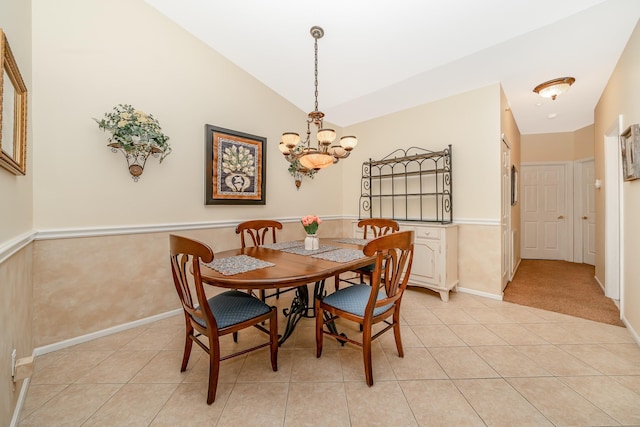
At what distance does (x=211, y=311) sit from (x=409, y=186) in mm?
3041

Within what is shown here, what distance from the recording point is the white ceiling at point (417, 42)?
6.56 feet

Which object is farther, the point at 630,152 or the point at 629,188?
the point at 629,188

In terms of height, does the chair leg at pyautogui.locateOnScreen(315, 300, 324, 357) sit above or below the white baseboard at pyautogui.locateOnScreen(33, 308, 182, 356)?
above

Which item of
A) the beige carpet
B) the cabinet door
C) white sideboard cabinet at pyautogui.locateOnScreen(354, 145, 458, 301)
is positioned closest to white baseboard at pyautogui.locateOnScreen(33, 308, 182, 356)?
white sideboard cabinet at pyautogui.locateOnScreen(354, 145, 458, 301)

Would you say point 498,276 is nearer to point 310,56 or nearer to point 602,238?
point 602,238

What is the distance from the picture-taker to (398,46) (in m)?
2.46

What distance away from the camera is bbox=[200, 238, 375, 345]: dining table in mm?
1342

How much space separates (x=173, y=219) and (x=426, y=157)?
309 cm

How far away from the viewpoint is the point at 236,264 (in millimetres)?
1630

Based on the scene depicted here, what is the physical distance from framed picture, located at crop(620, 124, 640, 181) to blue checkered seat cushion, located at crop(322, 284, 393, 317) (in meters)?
2.19

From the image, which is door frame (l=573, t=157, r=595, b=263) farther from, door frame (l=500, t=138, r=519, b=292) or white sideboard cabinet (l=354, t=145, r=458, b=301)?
white sideboard cabinet (l=354, t=145, r=458, b=301)

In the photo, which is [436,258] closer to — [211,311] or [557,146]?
[211,311]

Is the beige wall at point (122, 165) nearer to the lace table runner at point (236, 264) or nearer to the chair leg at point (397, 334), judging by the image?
the lace table runner at point (236, 264)

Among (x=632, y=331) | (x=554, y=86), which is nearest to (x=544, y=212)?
(x=554, y=86)
